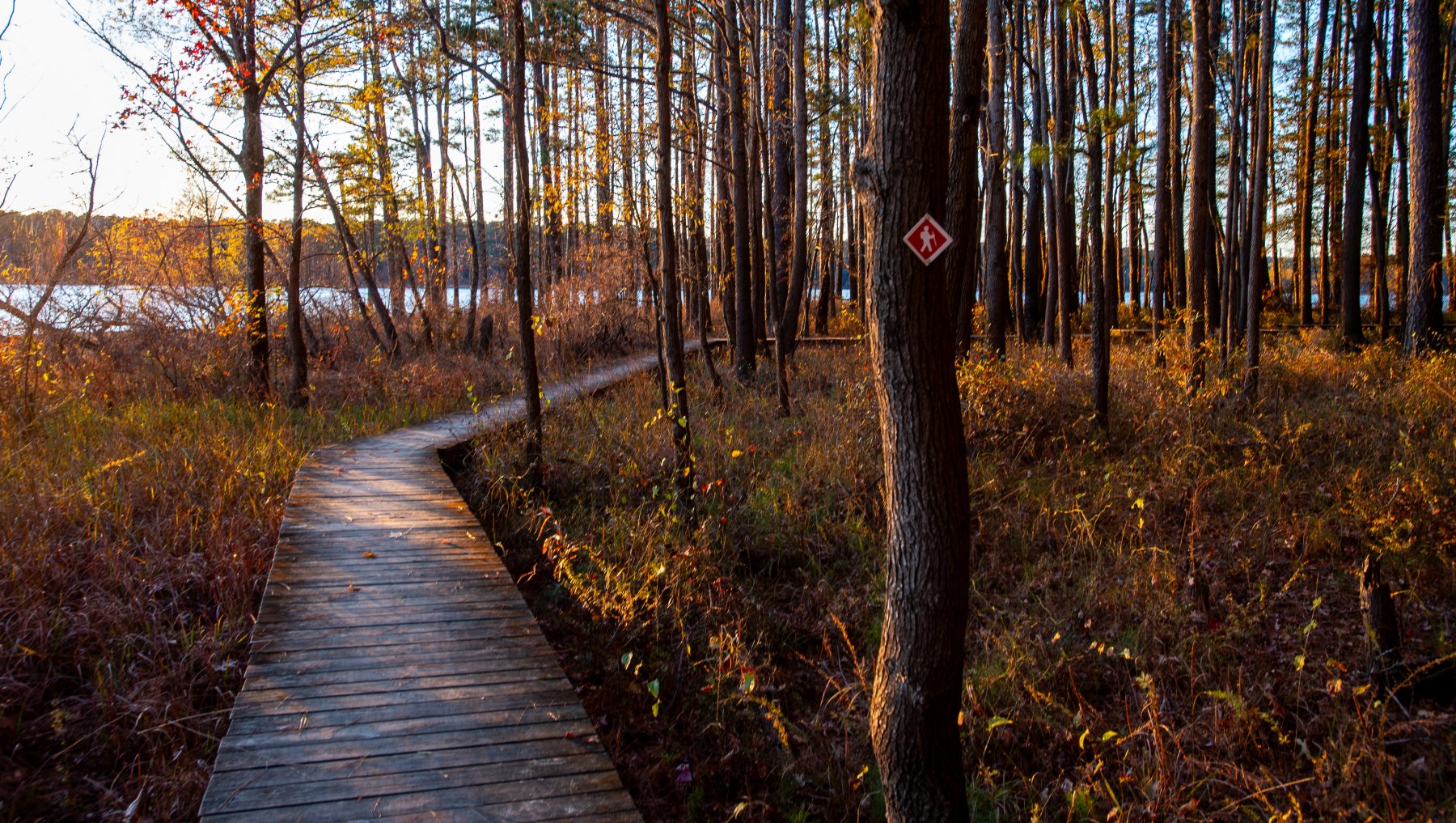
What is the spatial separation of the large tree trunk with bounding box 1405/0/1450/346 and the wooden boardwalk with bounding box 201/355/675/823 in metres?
10.9

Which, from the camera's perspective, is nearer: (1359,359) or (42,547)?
(42,547)

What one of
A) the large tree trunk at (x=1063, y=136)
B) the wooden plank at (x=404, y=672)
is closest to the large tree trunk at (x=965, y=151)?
the wooden plank at (x=404, y=672)

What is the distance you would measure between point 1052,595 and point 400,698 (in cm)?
379

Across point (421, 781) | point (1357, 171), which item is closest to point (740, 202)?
point (421, 781)

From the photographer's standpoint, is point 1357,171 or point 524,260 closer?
point 524,260

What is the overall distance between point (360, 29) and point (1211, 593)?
469 inches

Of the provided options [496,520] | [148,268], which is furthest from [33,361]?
[496,520]

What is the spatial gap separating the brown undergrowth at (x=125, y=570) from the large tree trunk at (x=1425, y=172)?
12090mm

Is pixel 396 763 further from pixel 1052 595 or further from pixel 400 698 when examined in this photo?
pixel 1052 595

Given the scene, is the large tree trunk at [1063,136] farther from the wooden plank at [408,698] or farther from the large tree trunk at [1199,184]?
the wooden plank at [408,698]

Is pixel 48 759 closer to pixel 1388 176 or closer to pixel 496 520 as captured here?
pixel 496 520

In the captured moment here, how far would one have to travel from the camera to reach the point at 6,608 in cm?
392

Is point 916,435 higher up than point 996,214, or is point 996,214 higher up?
point 996,214

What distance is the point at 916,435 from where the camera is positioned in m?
2.68
